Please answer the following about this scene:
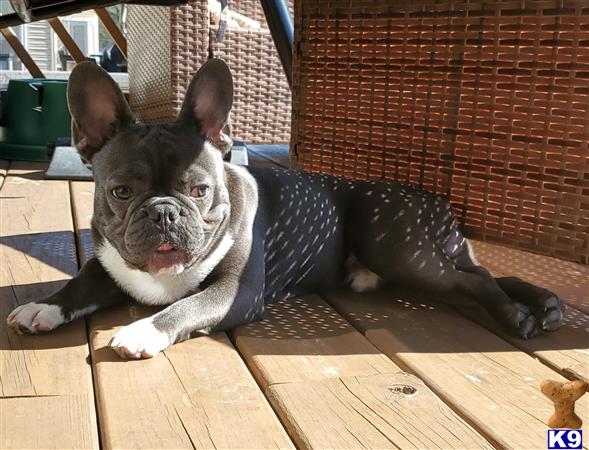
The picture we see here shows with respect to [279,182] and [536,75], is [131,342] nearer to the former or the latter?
[279,182]

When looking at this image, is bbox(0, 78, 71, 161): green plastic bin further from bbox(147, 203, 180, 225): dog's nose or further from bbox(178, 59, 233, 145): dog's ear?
bbox(147, 203, 180, 225): dog's nose

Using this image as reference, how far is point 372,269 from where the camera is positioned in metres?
2.19

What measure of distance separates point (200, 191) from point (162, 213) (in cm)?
16

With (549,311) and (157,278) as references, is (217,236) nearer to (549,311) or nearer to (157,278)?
(157,278)

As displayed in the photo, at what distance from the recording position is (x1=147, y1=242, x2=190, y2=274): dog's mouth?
174cm

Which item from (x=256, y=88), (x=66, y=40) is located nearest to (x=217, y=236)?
(x=256, y=88)

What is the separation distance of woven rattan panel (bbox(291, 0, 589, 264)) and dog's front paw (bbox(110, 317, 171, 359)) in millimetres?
1072

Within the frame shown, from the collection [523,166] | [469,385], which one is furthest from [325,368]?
[523,166]

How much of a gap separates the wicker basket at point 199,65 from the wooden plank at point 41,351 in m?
1.22

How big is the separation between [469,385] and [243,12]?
3.89 m

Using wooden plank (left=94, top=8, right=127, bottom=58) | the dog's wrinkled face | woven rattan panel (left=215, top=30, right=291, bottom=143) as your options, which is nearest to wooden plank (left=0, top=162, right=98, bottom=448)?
the dog's wrinkled face

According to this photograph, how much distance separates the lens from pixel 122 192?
178 centimetres

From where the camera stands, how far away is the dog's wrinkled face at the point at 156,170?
1735 mm
